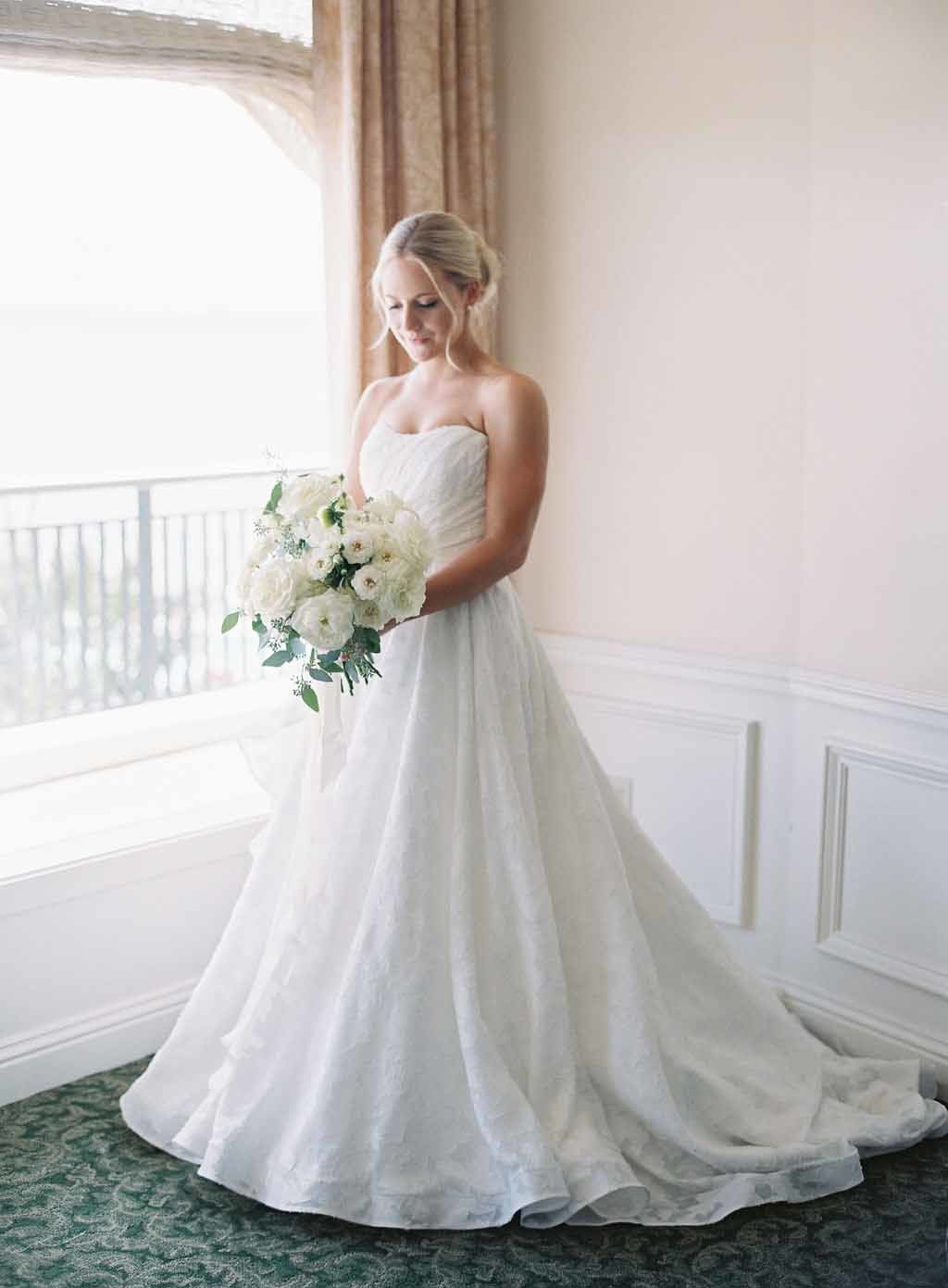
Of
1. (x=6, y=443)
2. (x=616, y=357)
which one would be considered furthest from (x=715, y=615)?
(x=6, y=443)

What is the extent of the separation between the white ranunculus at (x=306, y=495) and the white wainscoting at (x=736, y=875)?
45.5 inches

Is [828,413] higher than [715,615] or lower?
higher

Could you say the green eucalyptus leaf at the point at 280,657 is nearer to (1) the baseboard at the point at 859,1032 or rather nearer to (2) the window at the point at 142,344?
(2) the window at the point at 142,344

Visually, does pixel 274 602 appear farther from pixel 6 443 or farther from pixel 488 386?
pixel 6 443

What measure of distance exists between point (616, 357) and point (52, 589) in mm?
2003

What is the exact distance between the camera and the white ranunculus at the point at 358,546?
2.57m

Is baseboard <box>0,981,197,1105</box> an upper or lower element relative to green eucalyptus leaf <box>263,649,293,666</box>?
lower

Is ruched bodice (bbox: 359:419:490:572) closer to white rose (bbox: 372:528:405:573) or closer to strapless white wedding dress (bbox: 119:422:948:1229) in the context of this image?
strapless white wedding dress (bbox: 119:422:948:1229)

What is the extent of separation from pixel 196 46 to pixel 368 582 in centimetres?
160

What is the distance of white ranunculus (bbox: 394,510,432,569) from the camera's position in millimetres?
2633

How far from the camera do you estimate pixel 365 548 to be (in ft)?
8.46

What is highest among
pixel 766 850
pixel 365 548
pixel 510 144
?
pixel 510 144

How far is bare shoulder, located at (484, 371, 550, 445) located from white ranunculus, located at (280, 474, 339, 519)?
15.7 inches

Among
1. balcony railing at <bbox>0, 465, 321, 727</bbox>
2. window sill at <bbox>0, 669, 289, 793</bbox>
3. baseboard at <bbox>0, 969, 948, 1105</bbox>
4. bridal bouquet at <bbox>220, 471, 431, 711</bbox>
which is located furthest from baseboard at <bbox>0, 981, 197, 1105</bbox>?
bridal bouquet at <bbox>220, 471, 431, 711</bbox>
